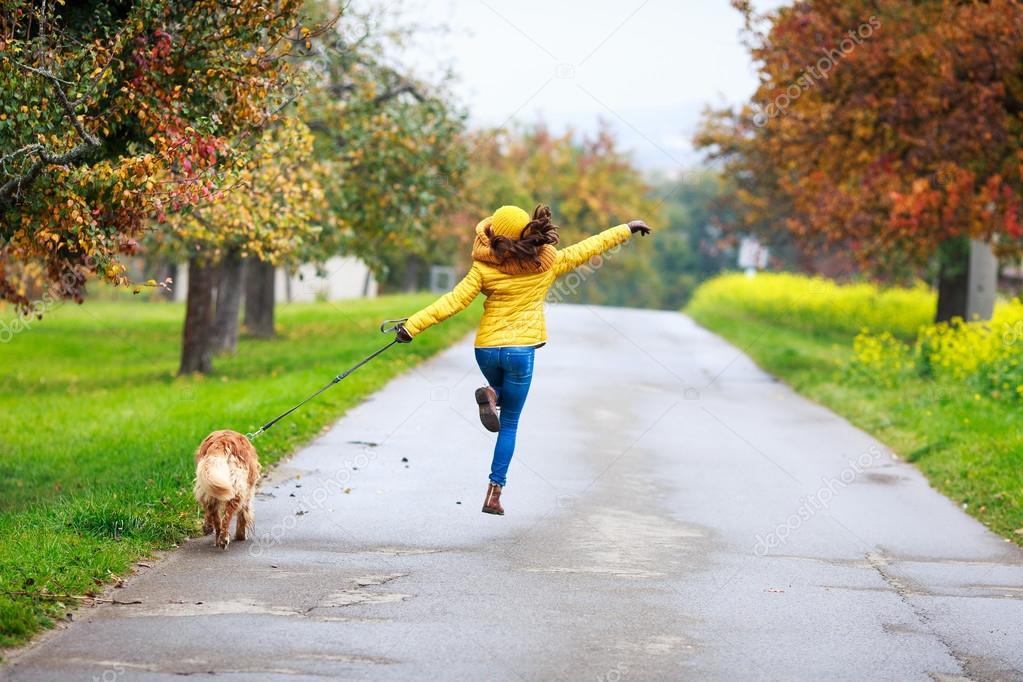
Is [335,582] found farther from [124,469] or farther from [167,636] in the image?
[124,469]

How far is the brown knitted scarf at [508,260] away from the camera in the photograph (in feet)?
32.8

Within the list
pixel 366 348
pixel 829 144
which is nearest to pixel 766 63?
pixel 829 144

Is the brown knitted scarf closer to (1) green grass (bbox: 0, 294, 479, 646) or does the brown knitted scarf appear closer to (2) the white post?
(1) green grass (bbox: 0, 294, 479, 646)

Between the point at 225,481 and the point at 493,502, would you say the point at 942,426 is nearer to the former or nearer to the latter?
the point at 493,502

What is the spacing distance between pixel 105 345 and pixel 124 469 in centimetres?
1884

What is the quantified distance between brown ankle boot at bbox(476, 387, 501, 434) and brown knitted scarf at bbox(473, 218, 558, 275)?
882 millimetres

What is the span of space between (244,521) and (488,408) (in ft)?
6.11

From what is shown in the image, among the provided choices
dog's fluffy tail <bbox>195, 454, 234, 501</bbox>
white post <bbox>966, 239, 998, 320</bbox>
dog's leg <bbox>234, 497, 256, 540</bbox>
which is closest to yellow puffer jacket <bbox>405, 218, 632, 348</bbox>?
dog's leg <bbox>234, 497, 256, 540</bbox>

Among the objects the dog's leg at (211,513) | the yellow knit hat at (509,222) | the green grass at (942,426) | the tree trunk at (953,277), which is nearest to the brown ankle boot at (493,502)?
the yellow knit hat at (509,222)

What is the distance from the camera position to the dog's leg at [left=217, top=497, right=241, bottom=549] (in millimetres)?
8820

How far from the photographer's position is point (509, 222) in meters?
9.93

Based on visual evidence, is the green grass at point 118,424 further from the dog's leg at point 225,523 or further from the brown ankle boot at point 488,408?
the brown ankle boot at point 488,408

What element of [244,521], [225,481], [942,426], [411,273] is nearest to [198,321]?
[942,426]

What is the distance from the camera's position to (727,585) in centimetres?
838
